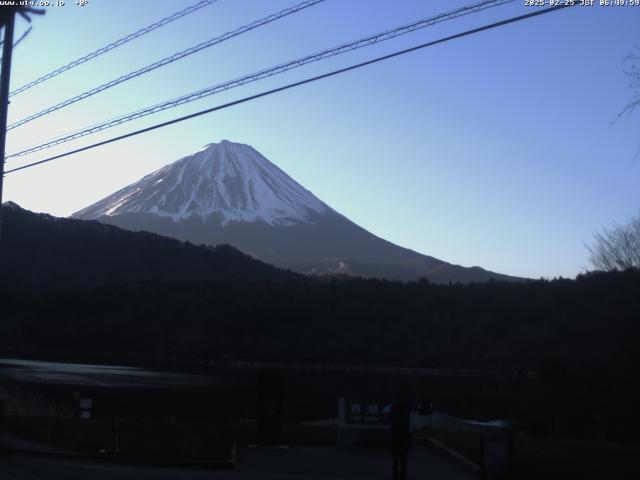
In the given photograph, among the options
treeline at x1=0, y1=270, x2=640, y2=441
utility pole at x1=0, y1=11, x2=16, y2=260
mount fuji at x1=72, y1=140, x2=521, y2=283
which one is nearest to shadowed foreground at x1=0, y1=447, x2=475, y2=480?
utility pole at x1=0, y1=11, x2=16, y2=260

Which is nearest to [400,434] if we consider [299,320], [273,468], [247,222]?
[273,468]

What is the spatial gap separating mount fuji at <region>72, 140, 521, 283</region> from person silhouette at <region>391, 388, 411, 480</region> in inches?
5911

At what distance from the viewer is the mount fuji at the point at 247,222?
173875 millimetres

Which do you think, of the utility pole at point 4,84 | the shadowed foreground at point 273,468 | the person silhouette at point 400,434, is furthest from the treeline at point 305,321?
the person silhouette at point 400,434

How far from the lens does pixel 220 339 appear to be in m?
100

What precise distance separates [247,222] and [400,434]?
17358 cm

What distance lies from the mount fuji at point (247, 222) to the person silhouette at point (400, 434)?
150 m

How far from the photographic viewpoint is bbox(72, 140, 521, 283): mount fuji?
570 ft

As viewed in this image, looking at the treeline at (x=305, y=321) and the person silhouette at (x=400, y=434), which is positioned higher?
the treeline at (x=305, y=321)

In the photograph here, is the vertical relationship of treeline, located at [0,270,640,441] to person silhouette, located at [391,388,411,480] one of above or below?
above

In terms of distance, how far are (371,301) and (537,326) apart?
26251 mm

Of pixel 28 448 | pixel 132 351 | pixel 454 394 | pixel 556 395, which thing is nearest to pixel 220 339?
pixel 132 351

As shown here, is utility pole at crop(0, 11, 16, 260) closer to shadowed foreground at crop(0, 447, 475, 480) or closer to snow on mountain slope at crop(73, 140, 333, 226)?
shadowed foreground at crop(0, 447, 475, 480)

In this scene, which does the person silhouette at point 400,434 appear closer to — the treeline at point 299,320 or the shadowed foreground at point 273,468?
the shadowed foreground at point 273,468
